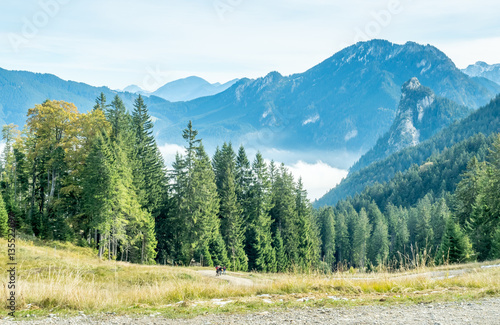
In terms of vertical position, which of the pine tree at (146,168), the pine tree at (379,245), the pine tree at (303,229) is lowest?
the pine tree at (379,245)

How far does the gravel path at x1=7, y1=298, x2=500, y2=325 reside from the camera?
7.54 metres

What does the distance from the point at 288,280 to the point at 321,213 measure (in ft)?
342

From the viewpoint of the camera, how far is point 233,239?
173ft

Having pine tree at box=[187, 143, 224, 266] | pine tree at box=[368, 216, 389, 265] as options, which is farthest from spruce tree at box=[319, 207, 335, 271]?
pine tree at box=[187, 143, 224, 266]

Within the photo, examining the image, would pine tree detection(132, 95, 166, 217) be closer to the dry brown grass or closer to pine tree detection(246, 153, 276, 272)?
pine tree detection(246, 153, 276, 272)

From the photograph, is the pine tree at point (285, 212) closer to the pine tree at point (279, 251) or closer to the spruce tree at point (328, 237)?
the pine tree at point (279, 251)

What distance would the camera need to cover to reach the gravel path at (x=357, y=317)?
7543 mm

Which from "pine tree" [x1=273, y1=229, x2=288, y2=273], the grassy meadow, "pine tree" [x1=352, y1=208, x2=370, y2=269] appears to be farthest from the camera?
"pine tree" [x1=352, y1=208, x2=370, y2=269]

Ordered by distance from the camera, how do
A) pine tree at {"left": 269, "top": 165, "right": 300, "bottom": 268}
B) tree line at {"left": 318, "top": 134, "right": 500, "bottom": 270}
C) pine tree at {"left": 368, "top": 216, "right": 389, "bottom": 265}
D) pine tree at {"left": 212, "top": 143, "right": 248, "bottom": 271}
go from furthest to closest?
pine tree at {"left": 368, "top": 216, "right": 389, "bottom": 265} → pine tree at {"left": 269, "top": 165, "right": 300, "bottom": 268} → pine tree at {"left": 212, "top": 143, "right": 248, "bottom": 271} → tree line at {"left": 318, "top": 134, "right": 500, "bottom": 270}

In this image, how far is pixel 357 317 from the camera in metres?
7.85

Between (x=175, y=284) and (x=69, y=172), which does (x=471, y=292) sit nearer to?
(x=175, y=284)

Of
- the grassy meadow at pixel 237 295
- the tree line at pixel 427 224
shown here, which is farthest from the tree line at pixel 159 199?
the grassy meadow at pixel 237 295

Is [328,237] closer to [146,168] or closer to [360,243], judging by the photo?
[360,243]

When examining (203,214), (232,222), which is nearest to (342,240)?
(232,222)
